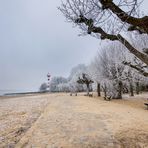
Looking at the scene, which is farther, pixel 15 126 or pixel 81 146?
pixel 15 126

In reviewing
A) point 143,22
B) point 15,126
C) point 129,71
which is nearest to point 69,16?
point 143,22

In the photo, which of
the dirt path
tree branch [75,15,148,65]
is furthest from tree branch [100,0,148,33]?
the dirt path

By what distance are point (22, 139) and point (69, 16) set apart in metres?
4.47

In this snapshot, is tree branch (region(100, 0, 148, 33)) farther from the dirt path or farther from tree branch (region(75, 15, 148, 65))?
the dirt path

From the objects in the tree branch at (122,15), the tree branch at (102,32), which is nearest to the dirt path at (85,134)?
the tree branch at (102,32)

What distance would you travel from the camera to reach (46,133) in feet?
35.4

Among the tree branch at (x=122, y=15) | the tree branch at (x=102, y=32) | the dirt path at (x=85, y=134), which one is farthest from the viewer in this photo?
the dirt path at (x=85, y=134)

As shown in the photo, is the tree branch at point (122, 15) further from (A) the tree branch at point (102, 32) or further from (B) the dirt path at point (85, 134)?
(B) the dirt path at point (85, 134)

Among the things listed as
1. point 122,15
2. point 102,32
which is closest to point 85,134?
point 102,32

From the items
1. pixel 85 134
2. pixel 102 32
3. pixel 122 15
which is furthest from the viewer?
pixel 85 134

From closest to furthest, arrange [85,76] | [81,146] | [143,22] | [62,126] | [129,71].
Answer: [143,22], [81,146], [62,126], [129,71], [85,76]

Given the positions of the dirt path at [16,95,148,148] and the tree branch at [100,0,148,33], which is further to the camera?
the dirt path at [16,95,148,148]

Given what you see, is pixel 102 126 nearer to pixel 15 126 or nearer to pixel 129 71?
pixel 15 126

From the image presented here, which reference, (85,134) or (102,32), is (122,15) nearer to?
(102,32)
